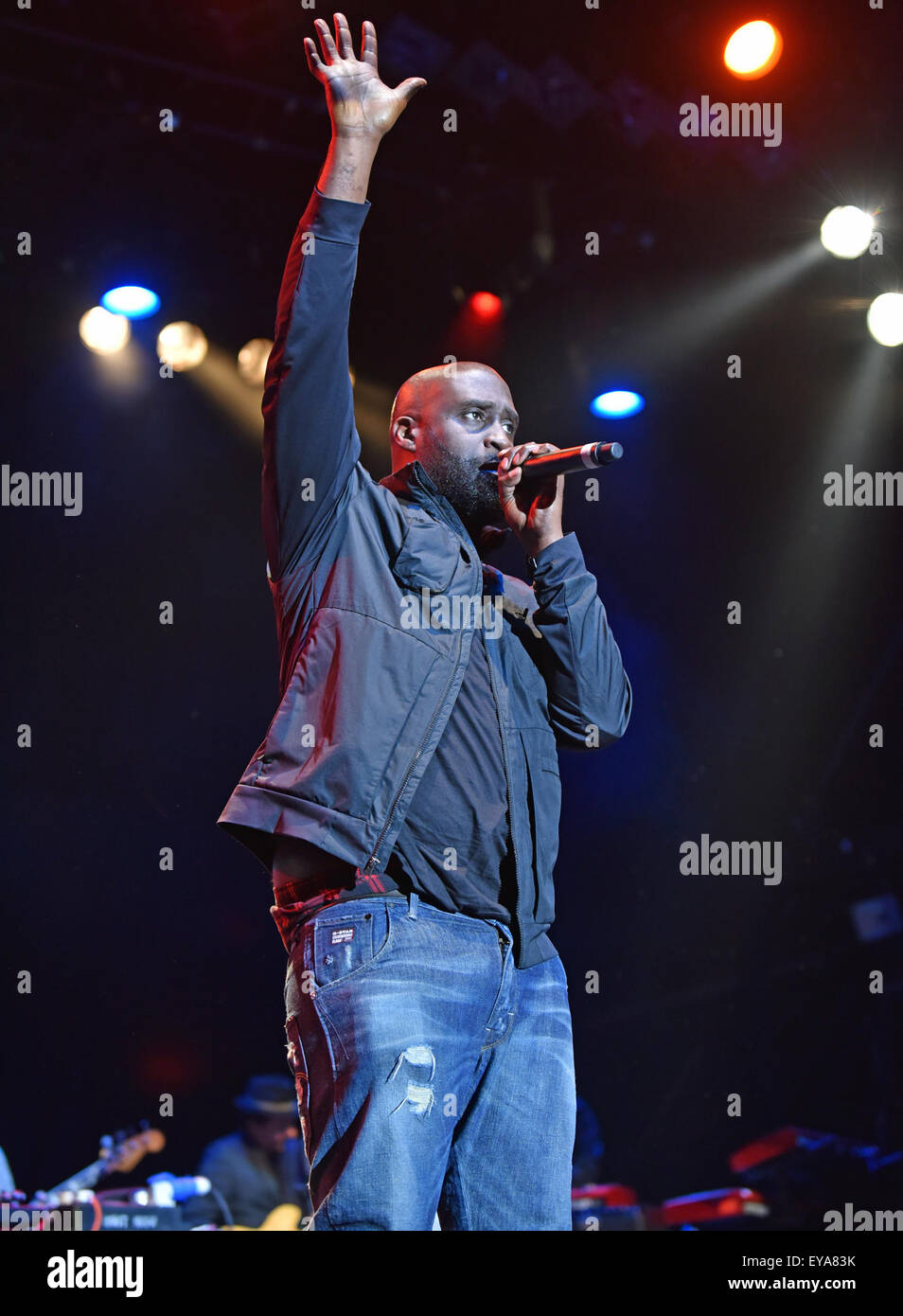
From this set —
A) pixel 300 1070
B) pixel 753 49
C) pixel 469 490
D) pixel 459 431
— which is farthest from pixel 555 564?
pixel 753 49

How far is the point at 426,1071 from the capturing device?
4.62 feet

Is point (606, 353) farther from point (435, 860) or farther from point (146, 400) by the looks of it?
point (435, 860)

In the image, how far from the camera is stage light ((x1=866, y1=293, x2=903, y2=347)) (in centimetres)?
382

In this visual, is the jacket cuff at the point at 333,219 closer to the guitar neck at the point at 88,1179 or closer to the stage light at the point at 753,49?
the stage light at the point at 753,49

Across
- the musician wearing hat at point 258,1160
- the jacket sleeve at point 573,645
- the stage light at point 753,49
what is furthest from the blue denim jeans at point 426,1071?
the musician wearing hat at point 258,1160

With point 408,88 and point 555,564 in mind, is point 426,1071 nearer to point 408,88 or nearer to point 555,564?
point 555,564

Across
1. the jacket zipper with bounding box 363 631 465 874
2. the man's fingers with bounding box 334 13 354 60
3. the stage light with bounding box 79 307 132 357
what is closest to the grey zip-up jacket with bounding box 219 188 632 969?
the jacket zipper with bounding box 363 631 465 874

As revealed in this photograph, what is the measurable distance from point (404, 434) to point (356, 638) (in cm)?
67

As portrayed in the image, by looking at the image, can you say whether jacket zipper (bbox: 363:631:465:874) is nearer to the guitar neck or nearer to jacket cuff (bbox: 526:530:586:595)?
jacket cuff (bbox: 526:530:586:595)

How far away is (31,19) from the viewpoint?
3129mm
